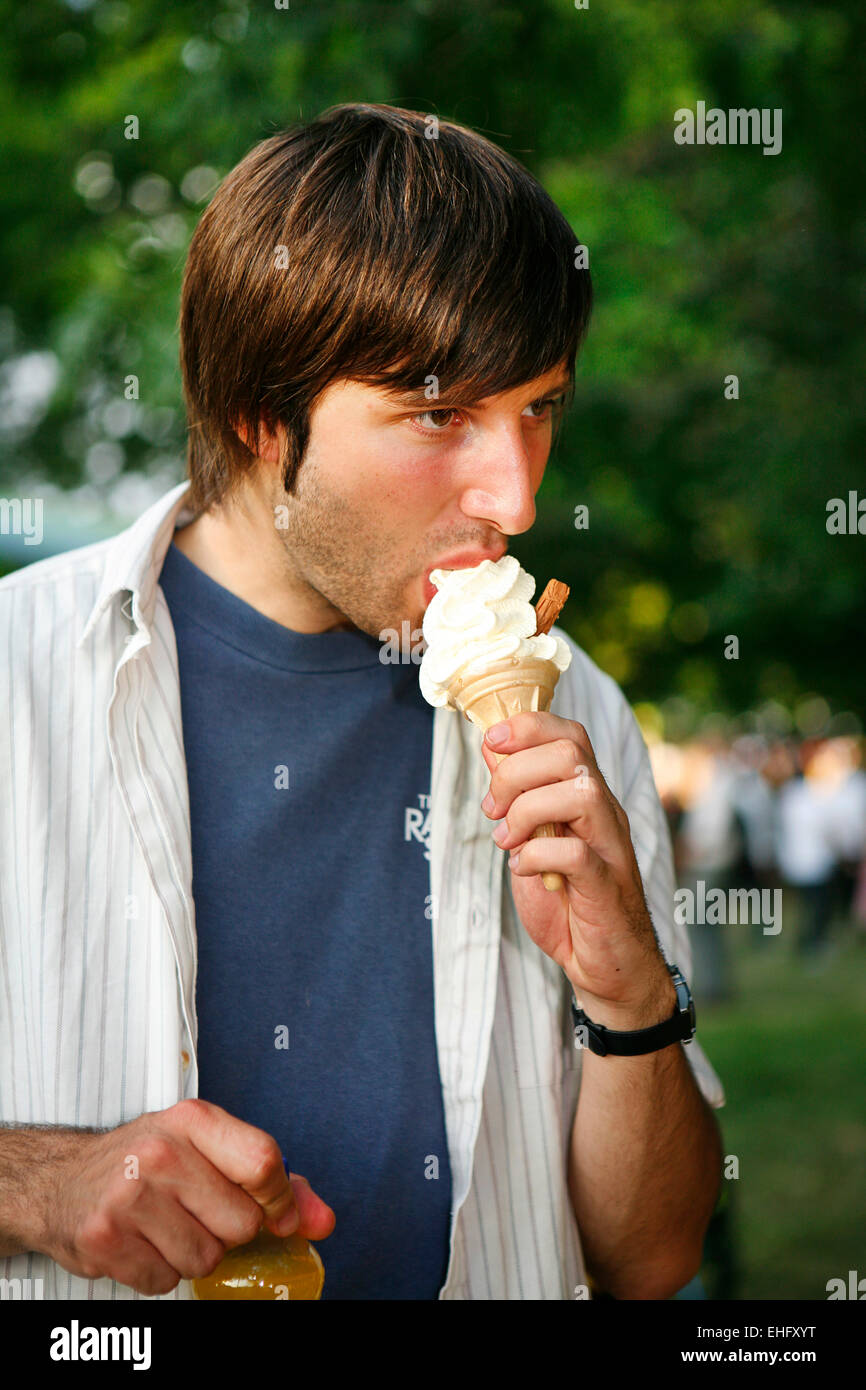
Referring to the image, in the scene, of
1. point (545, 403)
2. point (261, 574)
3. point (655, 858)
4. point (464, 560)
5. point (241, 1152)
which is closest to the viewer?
point (241, 1152)

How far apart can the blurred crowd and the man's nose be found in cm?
1036

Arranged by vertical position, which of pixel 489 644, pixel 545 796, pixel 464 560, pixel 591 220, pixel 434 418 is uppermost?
pixel 591 220

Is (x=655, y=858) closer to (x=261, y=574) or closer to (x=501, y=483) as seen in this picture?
(x=501, y=483)

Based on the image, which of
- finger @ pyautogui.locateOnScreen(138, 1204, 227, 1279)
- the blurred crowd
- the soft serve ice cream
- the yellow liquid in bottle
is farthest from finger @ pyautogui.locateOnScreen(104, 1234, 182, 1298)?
the blurred crowd

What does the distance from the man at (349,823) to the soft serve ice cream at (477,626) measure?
0.07 m

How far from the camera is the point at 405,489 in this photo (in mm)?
2273

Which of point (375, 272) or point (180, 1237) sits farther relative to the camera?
point (375, 272)

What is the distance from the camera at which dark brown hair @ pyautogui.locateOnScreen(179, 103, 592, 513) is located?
7.36 ft

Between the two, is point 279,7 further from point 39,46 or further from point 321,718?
point 321,718

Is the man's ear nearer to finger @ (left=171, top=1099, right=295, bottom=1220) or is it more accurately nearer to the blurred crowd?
finger @ (left=171, top=1099, right=295, bottom=1220)

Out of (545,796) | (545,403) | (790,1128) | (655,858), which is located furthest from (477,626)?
(790,1128)

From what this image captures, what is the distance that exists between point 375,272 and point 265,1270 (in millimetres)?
1731

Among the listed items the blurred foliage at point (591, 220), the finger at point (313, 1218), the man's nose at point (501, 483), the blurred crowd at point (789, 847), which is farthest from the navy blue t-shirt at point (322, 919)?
the blurred crowd at point (789, 847)
